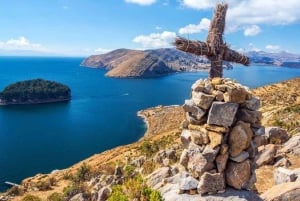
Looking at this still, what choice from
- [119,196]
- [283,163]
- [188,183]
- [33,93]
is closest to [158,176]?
[119,196]

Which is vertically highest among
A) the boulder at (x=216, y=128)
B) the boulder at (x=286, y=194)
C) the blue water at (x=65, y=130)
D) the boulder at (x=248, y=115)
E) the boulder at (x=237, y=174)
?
the boulder at (x=248, y=115)

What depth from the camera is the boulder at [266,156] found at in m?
22.4

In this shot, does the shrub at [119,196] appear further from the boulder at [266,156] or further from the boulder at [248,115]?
the boulder at [266,156]

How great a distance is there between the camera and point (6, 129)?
10050 centimetres

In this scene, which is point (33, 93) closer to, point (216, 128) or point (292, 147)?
point (292, 147)

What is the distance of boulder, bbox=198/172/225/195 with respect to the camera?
11758 millimetres

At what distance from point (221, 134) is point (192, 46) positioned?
2920 millimetres

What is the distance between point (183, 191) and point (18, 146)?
A: 3070 inches

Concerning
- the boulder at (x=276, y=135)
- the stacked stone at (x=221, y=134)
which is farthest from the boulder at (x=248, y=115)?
the boulder at (x=276, y=135)

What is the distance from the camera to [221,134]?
11.6 m

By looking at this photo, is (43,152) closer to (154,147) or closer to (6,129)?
(6,129)

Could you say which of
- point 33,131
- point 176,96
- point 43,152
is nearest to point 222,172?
point 43,152

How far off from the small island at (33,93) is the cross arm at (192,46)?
5507 inches

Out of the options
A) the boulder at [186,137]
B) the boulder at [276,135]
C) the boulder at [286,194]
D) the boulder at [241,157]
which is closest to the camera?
the boulder at [241,157]
